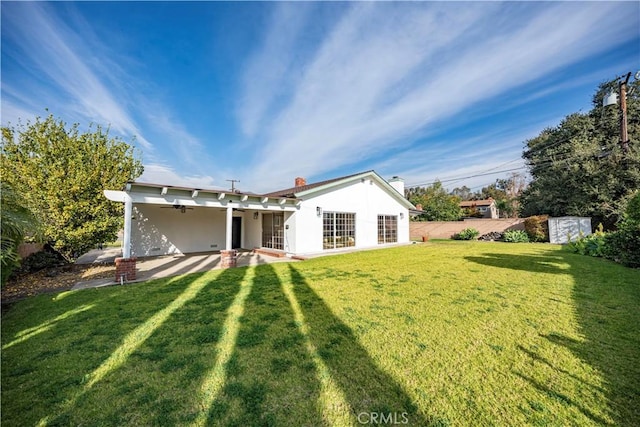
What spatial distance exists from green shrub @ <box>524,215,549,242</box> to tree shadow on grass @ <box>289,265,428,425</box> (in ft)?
70.6

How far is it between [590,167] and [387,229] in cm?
1486

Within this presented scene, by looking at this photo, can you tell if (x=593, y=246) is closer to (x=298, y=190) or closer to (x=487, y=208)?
(x=298, y=190)

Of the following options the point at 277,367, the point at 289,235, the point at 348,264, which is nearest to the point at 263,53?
the point at 289,235

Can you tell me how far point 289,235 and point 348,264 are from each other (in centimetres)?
428

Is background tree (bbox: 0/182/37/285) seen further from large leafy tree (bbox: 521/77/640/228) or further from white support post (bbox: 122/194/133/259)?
large leafy tree (bbox: 521/77/640/228)

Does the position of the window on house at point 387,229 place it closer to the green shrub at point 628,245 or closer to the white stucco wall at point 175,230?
the white stucco wall at point 175,230

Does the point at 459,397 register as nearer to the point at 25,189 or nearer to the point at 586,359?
the point at 586,359

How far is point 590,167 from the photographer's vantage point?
17.8 m

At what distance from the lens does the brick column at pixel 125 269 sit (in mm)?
7688

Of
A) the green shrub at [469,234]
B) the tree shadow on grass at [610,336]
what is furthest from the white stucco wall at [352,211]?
the tree shadow on grass at [610,336]

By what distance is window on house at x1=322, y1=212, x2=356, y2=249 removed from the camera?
14.4 meters

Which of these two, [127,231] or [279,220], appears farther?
[279,220]

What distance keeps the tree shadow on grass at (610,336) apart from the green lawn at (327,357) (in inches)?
0.8

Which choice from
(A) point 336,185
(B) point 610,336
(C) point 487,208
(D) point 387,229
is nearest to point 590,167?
(D) point 387,229
